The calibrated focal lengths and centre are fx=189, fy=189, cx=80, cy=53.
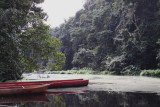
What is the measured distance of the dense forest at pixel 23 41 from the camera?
848cm

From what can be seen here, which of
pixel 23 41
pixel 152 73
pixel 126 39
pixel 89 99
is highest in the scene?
pixel 126 39

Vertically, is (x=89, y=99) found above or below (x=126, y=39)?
below

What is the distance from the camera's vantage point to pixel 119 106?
5008 millimetres

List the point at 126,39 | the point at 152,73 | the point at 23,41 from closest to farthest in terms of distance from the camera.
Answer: the point at 23,41
the point at 152,73
the point at 126,39

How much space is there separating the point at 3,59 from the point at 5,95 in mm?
2015

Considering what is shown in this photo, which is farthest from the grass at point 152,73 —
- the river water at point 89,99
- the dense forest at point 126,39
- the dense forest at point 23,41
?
the dense forest at point 23,41

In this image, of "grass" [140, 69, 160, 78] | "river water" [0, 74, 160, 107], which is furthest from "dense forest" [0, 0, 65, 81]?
"grass" [140, 69, 160, 78]

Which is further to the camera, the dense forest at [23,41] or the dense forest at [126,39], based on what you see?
the dense forest at [126,39]

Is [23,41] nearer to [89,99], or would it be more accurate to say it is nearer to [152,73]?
[89,99]

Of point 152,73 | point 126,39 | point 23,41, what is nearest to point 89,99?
point 23,41

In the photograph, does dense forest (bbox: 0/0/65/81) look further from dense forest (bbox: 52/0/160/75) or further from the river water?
dense forest (bbox: 52/0/160/75)

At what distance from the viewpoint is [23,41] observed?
9.97 metres

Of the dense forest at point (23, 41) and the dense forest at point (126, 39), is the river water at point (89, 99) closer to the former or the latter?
the dense forest at point (23, 41)

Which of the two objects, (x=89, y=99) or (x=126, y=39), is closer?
(x=89, y=99)
